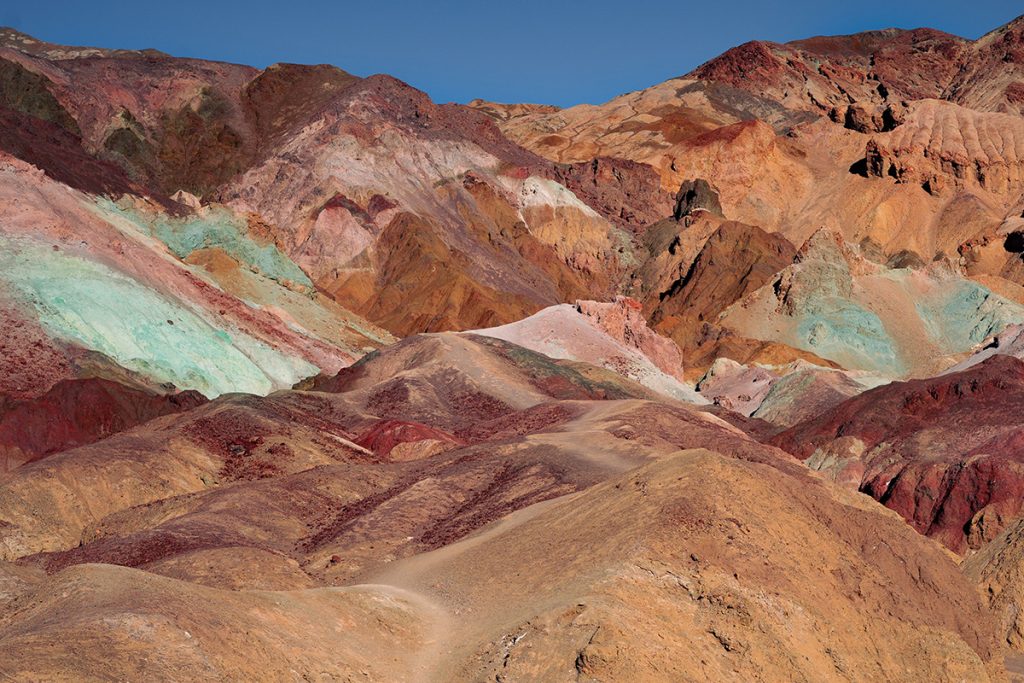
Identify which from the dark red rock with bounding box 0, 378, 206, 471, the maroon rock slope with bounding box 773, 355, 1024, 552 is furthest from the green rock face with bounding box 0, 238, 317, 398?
the maroon rock slope with bounding box 773, 355, 1024, 552

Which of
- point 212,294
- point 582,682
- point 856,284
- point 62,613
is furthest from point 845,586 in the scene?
point 856,284

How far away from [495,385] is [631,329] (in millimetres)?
20177

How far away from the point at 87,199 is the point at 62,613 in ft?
181

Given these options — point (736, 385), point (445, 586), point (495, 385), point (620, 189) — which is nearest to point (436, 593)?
point (445, 586)

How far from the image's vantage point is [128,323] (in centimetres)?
5731

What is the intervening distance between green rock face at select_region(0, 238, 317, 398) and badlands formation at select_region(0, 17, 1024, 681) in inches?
7.9

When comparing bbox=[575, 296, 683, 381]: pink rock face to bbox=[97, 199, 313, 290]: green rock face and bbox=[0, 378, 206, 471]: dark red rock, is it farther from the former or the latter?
bbox=[0, 378, 206, 471]: dark red rock

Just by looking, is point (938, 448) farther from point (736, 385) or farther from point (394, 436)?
point (736, 385)

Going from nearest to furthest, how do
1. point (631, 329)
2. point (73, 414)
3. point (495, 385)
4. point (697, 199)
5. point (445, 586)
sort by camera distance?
point (445, 586) → point (73, 414) → point (495, 385) → point (631, 329) → point (697, 199)

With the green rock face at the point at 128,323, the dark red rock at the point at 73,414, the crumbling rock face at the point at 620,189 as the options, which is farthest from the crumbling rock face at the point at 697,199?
the dark red rock at the point at 73,414

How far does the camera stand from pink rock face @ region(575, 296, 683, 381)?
71.6m

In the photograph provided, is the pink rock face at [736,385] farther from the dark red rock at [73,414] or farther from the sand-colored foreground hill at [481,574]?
the sand-colored foreground hill at [481,574]

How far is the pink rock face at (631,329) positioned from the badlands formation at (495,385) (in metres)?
0.21

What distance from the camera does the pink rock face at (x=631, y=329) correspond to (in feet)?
235
